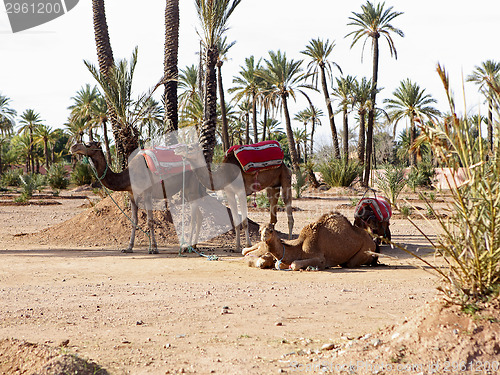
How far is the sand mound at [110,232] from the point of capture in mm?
12031

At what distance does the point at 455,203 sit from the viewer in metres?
4.09

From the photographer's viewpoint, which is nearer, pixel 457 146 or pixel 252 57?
pixel 457 146

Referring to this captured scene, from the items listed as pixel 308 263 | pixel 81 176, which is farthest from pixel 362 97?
pixel 308 263

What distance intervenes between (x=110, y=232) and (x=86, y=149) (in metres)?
2.57

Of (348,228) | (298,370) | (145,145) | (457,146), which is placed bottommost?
(298,370)

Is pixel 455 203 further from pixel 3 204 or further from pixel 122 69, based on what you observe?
pixel 3 204

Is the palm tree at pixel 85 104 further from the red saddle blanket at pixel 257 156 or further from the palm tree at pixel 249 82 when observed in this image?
the red saddle blanket at pixel 257 156

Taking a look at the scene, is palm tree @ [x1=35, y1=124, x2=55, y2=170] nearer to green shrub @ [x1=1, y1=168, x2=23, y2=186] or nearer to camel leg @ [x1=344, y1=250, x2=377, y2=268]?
green shrub @ [x1=1, y1=168, x2=23, y2=186]

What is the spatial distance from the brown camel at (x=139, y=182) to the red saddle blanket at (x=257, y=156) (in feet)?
3.44

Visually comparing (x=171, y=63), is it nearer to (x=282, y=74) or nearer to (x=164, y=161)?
(x=164, y=161)

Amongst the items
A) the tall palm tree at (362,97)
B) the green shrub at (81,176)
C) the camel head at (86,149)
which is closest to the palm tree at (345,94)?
the tall palm tree at (362,97)

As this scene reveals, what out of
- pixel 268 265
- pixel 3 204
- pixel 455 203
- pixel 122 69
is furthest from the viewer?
pixel 3 204

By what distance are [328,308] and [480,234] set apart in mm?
2302

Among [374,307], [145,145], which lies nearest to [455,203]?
[374,307]
